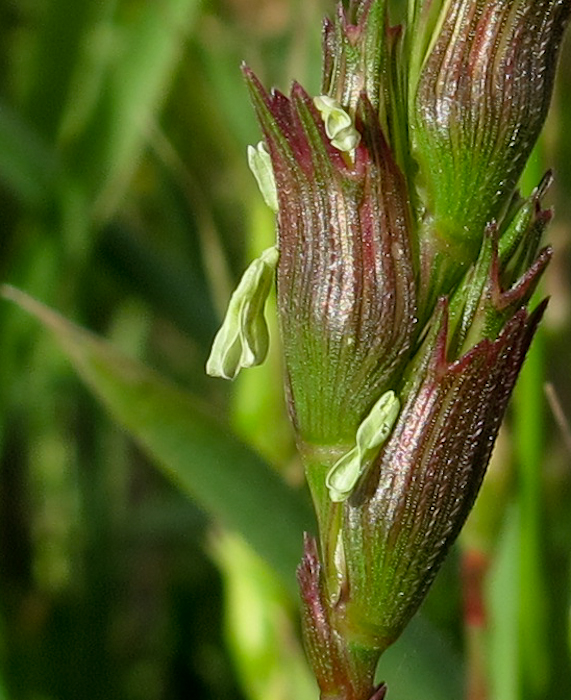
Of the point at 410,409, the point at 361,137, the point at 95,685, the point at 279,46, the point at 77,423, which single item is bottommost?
the point at 95,685

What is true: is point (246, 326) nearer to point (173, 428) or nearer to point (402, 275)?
point (402, 275)

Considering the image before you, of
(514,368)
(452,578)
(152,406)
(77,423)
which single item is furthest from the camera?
(77,423)

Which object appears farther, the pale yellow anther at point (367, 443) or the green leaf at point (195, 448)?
the green leaf at point (195, 448)

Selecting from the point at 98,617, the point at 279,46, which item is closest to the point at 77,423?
the point at 98,617

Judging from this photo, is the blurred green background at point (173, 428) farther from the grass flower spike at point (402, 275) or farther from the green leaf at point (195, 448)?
the grass flower spike at point (402, 275)

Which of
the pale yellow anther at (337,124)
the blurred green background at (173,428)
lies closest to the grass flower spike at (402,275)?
the pale yellow anther at (337,124)

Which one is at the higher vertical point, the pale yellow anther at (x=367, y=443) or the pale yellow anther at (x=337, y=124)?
the pale yellow anther at (x=337, y=124)

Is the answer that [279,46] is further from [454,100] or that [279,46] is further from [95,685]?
[454,100]

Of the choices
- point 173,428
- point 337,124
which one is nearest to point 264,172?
point 337,124

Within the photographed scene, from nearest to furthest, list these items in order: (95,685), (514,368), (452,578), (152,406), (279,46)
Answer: (514,368) < (152,406) < (452,578) < (95,685) < (279,46)
